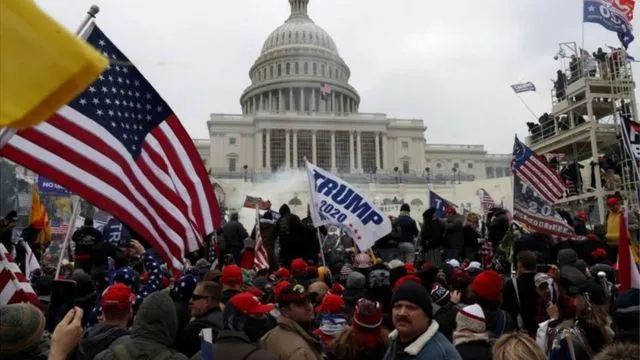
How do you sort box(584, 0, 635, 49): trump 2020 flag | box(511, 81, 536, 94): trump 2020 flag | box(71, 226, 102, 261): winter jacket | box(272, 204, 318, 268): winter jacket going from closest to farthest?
box(71, 226, 102, 261): winter jacket < box(272, 204, 318, 268): winter jacket < box(584, 0, 635, 49): trump 2020 flag < box(511, 81, 536, 94): trump 2020 flag

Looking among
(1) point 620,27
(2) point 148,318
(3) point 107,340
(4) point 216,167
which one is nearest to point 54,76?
(2) point 148,318

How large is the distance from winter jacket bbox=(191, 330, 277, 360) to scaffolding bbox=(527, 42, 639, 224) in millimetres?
22216

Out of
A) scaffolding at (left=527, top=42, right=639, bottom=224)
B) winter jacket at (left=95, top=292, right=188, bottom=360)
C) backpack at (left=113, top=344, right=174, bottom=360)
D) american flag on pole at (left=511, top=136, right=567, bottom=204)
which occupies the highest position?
scaffolding at (left=527, top=42, right=639, bottom=224)

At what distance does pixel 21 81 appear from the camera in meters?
1.58

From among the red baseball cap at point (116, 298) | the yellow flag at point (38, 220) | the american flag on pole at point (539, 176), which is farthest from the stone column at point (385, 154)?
the red baseball cap at point (116, 298)

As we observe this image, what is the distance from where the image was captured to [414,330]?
2.97 meters

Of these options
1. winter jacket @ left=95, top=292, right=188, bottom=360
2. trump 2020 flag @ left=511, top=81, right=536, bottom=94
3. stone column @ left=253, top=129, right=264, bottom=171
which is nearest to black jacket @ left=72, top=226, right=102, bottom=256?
winter jacket @ left=95, top=292, right=188, bottom=360

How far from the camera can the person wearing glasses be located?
378cm

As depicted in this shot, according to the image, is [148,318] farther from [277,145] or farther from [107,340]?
[277,145]

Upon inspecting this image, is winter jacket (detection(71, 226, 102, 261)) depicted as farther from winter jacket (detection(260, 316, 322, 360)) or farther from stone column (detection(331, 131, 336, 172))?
stone column (detection(331, 131, 336, 172))

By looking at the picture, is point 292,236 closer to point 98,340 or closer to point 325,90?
point 98,340

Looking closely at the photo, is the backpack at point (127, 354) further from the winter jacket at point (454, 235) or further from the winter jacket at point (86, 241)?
the winter jacket at point (454, 235)

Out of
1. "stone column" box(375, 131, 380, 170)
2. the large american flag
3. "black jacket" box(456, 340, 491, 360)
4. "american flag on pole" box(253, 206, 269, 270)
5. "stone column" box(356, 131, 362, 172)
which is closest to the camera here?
"black jacket" box(456, 340, 491, 360)

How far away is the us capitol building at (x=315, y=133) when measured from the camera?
67.7 meters
